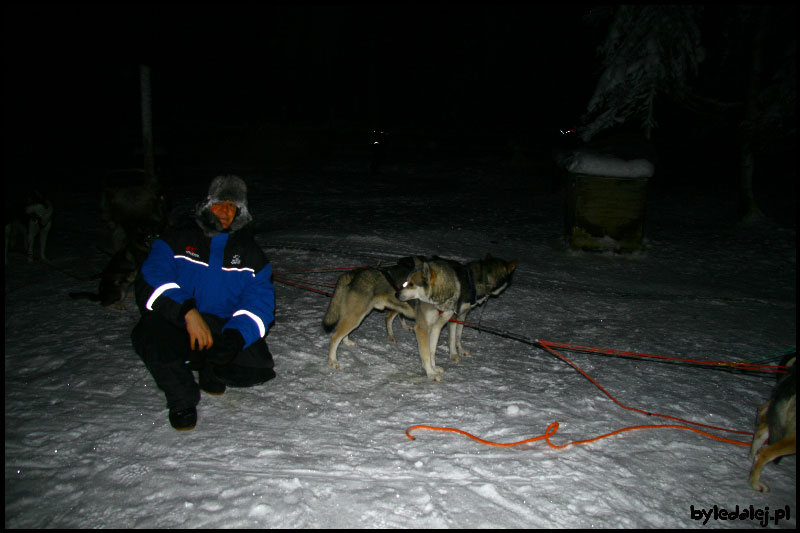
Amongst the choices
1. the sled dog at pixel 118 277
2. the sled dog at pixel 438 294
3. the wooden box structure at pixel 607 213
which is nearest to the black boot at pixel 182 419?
the sled dog at pixel 438 294

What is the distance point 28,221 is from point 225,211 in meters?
5.16

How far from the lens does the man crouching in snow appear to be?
2.85 m

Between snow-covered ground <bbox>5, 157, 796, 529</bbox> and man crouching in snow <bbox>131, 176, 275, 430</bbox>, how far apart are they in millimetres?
228

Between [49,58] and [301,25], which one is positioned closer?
[49,58]

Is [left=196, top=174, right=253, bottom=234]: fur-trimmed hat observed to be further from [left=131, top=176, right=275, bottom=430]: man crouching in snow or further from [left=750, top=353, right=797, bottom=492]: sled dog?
[left=750, top=353, right=797, bottom=492]: sled dog

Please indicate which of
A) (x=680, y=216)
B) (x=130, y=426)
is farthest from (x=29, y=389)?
(x=680, y=216)

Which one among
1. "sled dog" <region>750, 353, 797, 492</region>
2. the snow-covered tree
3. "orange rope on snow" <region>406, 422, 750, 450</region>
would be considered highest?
the snow-covered tree

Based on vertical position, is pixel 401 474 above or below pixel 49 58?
below

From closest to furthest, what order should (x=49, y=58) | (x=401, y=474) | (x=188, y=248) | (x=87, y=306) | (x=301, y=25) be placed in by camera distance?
(x=401, y=474), (x=188, y=248), (x=87, y=306), (x=49, y=58), (x=301, y=25)

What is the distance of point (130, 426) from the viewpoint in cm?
288

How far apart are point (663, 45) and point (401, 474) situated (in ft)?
31.5

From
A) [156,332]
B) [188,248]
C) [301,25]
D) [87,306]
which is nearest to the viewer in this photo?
Result: [156,332]

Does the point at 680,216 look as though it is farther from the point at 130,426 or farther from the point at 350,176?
the point at 130,426

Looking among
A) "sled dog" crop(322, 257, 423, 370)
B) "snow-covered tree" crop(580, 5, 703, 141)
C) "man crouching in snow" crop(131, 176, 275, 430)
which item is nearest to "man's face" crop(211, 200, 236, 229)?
"man crouching in snow" crop(131, 176, 275, 430)
